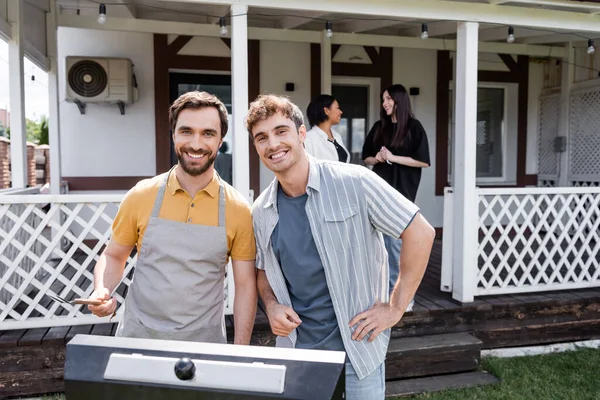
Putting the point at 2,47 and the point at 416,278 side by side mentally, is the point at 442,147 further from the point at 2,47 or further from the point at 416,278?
the point at 416,278

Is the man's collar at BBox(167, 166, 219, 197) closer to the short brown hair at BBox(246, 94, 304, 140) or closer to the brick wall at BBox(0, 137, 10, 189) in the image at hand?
the short brown hair at BBox(246, 94, 304, 140)

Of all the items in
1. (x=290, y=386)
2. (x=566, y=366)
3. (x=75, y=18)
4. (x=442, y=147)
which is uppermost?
(x=75, y=18)

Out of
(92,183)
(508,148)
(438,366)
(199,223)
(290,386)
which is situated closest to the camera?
(290,386)

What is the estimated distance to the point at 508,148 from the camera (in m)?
7.36

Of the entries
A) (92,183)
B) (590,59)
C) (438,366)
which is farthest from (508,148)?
(92,183)

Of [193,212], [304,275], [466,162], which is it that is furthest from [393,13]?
[304,275]

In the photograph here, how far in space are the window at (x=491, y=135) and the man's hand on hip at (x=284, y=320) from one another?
6200 mm

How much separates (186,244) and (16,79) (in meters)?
3.35

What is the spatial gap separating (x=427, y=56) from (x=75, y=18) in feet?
13.6

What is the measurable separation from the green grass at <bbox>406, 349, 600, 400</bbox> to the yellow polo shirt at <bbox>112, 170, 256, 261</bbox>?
2.27 metres

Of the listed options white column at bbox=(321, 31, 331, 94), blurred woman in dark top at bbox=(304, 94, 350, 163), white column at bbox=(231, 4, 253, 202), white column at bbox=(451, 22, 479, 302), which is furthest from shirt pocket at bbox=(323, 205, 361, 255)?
white column at bbox=(321, 31, 331, 94)

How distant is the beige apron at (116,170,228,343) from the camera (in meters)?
1.72

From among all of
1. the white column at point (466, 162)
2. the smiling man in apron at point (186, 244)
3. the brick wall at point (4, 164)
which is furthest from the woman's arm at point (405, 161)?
the brick wall at point (4, 164)

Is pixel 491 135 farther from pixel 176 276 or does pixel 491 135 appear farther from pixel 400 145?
pixel 176 276
